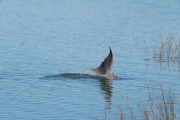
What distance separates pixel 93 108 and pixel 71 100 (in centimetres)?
116

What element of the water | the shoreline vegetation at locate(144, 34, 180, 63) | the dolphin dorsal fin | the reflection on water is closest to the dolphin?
the dolphin dorsal fin

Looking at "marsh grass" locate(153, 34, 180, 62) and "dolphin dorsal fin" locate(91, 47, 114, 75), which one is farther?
"marsh grass" locate(153, 34, 180, 62)

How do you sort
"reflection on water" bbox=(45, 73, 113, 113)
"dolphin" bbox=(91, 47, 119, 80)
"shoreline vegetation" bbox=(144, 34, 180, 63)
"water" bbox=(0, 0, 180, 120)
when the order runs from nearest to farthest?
"water" bbox=(0, 0, 180, 120) < "reflection on water" bbox=(45, 73, 113, 113) < "dolphin" bbox=(91, 47, 119, 80) < "shoreline vegetation" bbox=(144, 34, 180, 63)

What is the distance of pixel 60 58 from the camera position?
26.2 metres

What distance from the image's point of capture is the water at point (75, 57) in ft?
56.3

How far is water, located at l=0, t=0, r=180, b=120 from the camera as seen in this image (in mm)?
17156

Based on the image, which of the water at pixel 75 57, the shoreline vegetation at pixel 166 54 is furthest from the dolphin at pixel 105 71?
the shoreline vegetation at pixel 166 54

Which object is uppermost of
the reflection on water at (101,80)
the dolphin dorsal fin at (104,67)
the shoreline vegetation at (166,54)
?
the dolphin dorsal fin at (104,67)

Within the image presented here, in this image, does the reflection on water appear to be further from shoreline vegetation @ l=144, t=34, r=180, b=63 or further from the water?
shoreline vegetation @ l=144, t=34, r=180, b=63

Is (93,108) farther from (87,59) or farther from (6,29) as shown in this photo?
(6,29)

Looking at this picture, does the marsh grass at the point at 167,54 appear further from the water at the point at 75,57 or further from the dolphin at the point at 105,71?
the dolphin at the point at 105,71

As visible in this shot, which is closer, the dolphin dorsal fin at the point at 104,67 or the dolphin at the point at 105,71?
the dolphin dorsal fin at the point at 104,67

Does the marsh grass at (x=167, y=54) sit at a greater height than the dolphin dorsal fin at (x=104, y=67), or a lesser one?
lesser

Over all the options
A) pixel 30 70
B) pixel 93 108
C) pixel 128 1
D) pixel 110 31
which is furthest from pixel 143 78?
pixel 128 1
